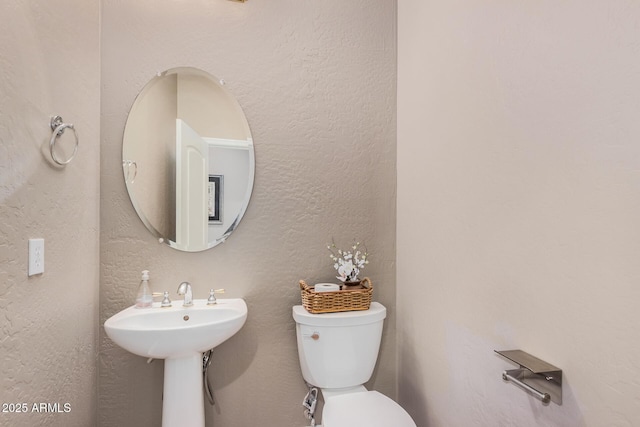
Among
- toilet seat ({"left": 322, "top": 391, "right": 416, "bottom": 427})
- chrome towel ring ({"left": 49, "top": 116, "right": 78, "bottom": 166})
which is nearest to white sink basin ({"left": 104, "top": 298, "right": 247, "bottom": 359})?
toilet seat ({"left": 322, "top": 391, "right": 416, "bottom": 427})

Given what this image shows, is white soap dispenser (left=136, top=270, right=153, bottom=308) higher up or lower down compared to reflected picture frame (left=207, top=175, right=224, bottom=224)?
lower down

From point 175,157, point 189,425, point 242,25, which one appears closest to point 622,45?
point 242,25

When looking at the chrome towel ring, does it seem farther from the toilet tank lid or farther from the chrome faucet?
the toilet tank lid

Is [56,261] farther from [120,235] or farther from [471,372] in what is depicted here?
[471,372]

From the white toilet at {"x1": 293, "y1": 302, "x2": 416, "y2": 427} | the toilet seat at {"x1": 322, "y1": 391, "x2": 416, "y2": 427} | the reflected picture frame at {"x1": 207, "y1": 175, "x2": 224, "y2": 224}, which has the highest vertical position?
the reflected picture frame at {"x1": 207, "y1": 175, "x2": 224, "y2": 224}

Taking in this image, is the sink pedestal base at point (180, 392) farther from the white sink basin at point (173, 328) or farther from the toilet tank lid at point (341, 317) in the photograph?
the toilet tank lid at point (341, 317)

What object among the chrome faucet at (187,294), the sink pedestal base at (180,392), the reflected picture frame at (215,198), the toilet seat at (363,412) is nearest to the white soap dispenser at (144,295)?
the chrome faucet at (187,294)

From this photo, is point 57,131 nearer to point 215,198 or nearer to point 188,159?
point 188,159

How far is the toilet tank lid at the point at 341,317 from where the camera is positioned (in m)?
1.54

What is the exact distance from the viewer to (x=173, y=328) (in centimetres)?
130

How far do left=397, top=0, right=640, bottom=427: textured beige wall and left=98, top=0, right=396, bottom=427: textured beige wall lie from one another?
0.24m

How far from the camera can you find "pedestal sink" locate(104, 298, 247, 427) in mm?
1295

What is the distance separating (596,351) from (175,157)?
5.56 feet

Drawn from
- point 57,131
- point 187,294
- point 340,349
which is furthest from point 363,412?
point 57,131
